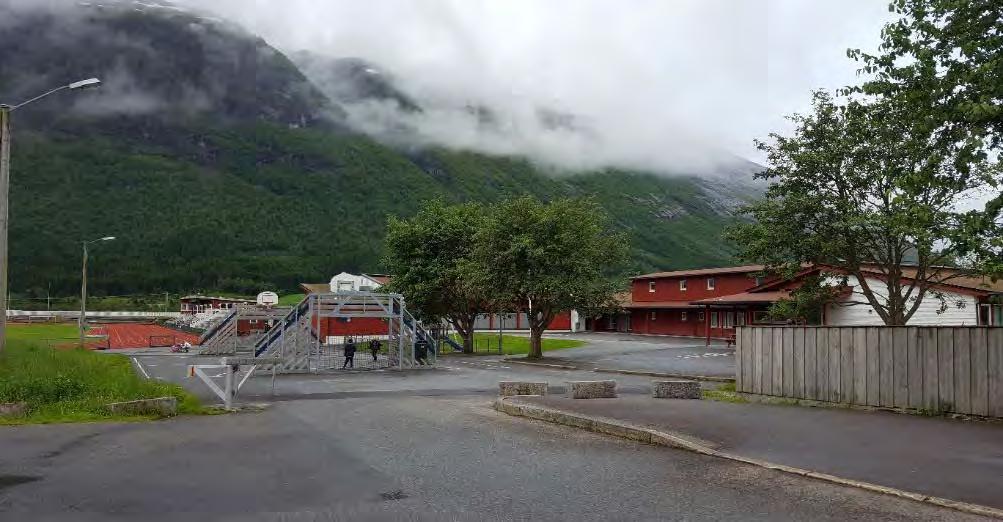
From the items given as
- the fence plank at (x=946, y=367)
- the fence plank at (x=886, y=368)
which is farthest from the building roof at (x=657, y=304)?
the fence plank at (x=946, y=367)

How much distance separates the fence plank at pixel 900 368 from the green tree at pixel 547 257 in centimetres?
2516

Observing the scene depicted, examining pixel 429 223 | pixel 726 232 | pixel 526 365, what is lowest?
pixel 526 365

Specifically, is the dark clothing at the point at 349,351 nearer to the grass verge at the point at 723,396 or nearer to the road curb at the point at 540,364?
the road curb at the point at 540,364

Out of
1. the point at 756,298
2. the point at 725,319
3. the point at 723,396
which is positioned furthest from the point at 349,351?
the point at 725,319

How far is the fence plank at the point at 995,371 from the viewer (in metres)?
13.8

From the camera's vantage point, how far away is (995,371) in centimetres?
1393

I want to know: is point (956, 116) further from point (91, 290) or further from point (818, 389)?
point (91, 290)

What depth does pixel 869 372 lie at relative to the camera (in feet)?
52.6

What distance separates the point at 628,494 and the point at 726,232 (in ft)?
51.5

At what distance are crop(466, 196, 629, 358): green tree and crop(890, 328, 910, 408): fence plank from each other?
991 inches

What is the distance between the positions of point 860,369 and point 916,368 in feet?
3.93

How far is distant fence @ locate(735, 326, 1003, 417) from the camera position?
14188 millimetres

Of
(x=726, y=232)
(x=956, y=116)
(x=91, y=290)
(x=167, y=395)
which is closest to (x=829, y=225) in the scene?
(x=726, y=232)

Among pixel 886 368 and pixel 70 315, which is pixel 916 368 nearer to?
pixel 886 368
